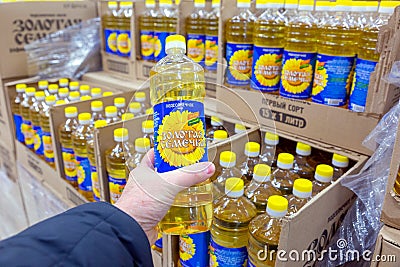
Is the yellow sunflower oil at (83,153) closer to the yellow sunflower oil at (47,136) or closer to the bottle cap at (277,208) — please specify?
the yellow sunflower oil at (47,136)

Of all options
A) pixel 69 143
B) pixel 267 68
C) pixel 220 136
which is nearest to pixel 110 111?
pixel 69 143

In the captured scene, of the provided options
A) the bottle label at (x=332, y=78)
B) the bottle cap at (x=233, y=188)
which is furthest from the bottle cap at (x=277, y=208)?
the bottle label at (x=332, y=78)

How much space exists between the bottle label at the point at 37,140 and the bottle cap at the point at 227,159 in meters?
1.27

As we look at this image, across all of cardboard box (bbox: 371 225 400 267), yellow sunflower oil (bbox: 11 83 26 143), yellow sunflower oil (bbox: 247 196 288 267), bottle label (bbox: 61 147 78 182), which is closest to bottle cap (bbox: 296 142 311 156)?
yellow sunflower oil (bbox: 247 196 288 267)

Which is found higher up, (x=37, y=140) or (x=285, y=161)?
(x=285, y=161)

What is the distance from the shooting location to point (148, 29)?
192 centimetres

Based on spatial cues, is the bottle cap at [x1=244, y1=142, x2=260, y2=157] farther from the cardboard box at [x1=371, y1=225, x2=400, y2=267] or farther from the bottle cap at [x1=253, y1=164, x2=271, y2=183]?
the cardboard box at [x1=371, y1=225, x2=400, y2=267]

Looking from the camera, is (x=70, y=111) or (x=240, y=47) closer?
(x=240, y=47)

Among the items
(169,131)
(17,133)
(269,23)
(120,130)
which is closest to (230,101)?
(269,23)

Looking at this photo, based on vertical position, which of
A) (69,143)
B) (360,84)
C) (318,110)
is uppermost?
(360,84)

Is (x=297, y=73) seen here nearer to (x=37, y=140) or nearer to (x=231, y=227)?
(x=231, y=227)

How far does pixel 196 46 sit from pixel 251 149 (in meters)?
0.76

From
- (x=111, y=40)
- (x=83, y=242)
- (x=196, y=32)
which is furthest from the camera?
(x=111, y=40)

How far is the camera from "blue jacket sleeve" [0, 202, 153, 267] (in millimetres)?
588
